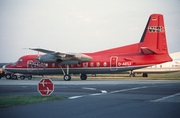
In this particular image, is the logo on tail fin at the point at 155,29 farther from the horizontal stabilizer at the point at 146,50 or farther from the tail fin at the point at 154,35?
the horizontal stabilizer at the point at 146,50

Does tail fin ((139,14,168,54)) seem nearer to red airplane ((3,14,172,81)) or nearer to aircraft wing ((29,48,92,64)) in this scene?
red airplane ((3,14,172,81))

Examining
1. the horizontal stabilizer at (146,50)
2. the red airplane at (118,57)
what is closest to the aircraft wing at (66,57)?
the red airplane at (118,57)

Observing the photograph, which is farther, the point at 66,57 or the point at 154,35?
the point at 66,57

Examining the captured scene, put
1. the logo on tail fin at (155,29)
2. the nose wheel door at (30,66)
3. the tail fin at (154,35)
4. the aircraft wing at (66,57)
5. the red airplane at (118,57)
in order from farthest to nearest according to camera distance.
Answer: the nose wheel door at (30,66)
the aircraft wing at (66,57)
the logo on tail fin at (155,29)
the tail fin at (154,35)
the red airplane at (118,57)

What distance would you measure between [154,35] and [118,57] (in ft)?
16.9

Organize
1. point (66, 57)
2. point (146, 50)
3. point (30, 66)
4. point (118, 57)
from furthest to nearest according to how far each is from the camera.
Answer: point (30, 66) → point (66, 57) → point (118, 57) → point (146, 50)

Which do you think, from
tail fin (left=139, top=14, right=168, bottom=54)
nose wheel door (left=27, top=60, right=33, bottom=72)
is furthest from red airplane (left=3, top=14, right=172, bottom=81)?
nose wheel door (left=27, top=60, right=33, bottom=72)

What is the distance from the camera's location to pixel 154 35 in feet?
117

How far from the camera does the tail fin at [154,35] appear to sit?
116 feet

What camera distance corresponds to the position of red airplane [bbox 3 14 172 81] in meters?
35.0

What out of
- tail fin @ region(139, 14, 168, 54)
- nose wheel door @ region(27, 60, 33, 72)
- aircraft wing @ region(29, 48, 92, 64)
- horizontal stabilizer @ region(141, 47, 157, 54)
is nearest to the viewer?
horizontal stabilizer @ region(141, 47, 157, 54)

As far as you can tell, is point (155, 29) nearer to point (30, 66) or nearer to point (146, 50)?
point (146, 50)

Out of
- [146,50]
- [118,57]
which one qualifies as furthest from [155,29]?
[118,57]

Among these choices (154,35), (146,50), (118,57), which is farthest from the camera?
(118,57)
